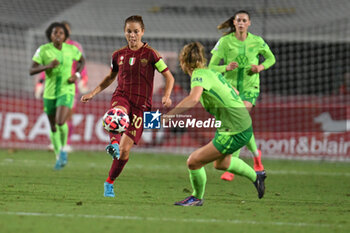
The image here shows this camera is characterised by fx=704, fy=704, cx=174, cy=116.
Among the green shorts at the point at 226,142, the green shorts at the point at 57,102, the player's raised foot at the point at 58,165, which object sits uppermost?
the green shorts at the point at 57,102

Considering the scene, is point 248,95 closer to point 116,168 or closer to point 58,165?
point 116,168

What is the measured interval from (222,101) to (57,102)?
4.79 m

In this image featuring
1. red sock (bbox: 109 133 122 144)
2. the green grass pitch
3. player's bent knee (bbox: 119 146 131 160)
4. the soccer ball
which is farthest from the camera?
player's bent knee (bbox: 119 146 131 160)

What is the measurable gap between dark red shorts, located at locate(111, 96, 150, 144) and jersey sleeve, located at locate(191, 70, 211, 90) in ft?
4.00

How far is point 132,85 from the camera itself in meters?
7.88

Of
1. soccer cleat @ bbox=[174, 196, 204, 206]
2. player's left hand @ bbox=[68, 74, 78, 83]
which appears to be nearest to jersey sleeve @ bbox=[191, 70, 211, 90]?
soccer cleat @ bbox=[174, 196, 204, 206]

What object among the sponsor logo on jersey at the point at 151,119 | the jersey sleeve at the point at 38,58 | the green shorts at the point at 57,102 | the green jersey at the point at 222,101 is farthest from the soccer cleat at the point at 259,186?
the jersey sleeve at the point at 38,58

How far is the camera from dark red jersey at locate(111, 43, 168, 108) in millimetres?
7871

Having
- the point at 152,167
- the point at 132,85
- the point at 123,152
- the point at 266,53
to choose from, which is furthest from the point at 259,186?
the point at 152,167

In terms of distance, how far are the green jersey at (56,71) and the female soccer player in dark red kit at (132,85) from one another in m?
3.31

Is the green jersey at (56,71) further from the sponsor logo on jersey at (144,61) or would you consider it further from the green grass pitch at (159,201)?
the sponsor logo on jersey at (144,61)

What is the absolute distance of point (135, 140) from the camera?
7789mm

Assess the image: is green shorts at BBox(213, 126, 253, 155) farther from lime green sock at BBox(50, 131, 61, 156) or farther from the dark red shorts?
lime green sock at BBox(50, 131, 61, 156)

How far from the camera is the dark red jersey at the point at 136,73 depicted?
7.87 metres
